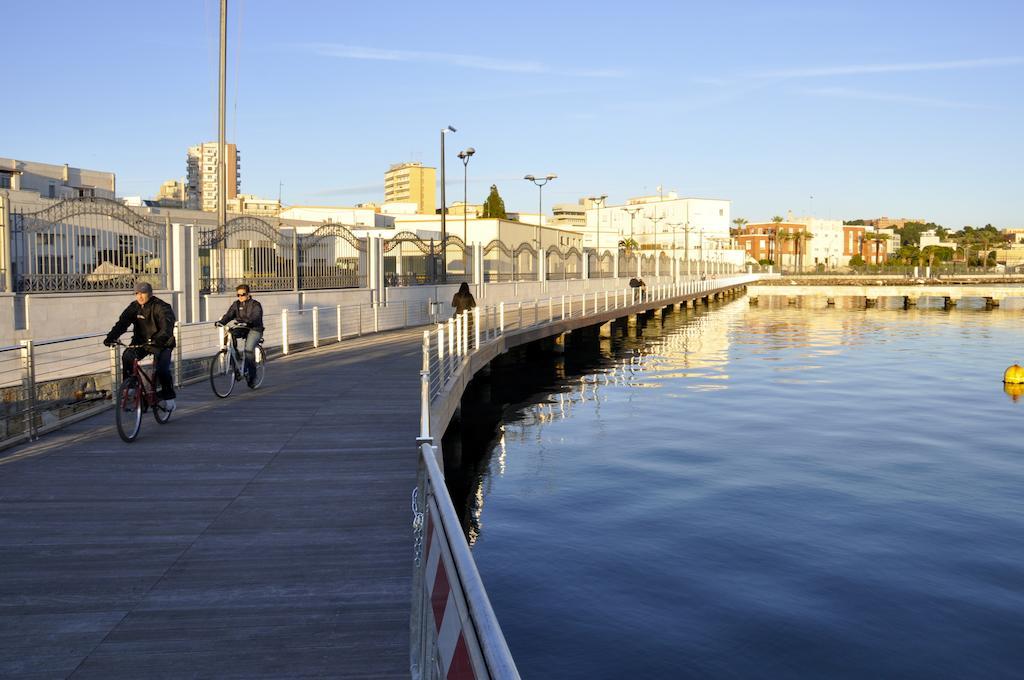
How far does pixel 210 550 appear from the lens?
277 inches

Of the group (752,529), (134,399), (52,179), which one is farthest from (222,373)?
(52,179)

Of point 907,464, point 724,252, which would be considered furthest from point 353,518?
point 724,252

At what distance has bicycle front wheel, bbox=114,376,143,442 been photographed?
1080cm

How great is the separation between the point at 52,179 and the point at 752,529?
7584cm

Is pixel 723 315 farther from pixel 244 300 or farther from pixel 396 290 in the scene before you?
pixel 244 300

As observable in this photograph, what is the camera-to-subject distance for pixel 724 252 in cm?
13600

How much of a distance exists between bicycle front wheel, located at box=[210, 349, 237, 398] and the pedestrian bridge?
3.86 feet

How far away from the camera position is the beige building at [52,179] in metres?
63.0

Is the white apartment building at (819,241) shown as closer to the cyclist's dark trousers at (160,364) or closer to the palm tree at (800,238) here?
the palm tree at (800,238)

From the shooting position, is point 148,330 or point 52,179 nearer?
point 148,330

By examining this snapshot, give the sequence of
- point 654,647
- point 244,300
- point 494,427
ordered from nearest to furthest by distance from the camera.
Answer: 1. point 654,647
2. point 244,300
3. point 494,427

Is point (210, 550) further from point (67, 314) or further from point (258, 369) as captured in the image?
point (67, 314)

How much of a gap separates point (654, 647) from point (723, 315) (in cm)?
6180

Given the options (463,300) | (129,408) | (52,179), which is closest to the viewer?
(129,408)
